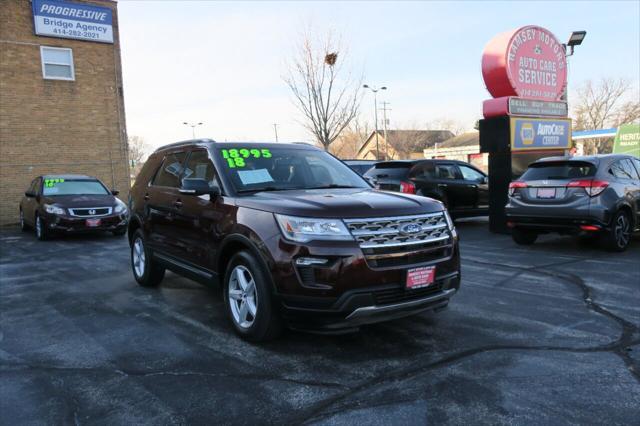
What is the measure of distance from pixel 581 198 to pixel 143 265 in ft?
21.6

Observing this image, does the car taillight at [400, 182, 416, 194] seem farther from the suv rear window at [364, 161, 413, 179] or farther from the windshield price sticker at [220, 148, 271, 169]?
the windshield price sticker at [220, 148, 271, 169]

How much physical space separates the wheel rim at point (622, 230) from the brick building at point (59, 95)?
15.9 m

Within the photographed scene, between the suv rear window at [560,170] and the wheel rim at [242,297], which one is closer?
the wheel rim at [242,297]

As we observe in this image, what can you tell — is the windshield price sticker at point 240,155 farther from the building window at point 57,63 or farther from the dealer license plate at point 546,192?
the building window at point 57,63

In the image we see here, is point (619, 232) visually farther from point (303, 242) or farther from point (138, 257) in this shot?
point (138, 257)

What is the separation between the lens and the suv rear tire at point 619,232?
7.91 m

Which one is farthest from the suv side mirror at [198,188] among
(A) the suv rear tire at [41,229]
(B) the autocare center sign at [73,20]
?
(B) the autocare center sign at [73,20]

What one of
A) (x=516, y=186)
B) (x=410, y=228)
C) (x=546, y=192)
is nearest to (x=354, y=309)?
(x=410, y=228)

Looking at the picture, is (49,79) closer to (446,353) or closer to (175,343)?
(175,343)

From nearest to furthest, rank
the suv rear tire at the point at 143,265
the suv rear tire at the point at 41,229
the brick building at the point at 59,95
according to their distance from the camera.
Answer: the suv rear tire at the point at 143,265 < the suv rear tire at the point at 41,229 < the brick building at the point at 59,95

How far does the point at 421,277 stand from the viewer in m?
3.89

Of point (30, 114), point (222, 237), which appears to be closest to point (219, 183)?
point (222, 237)

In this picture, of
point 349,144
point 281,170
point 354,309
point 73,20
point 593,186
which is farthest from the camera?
point 349,144

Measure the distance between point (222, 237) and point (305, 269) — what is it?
1.10m
